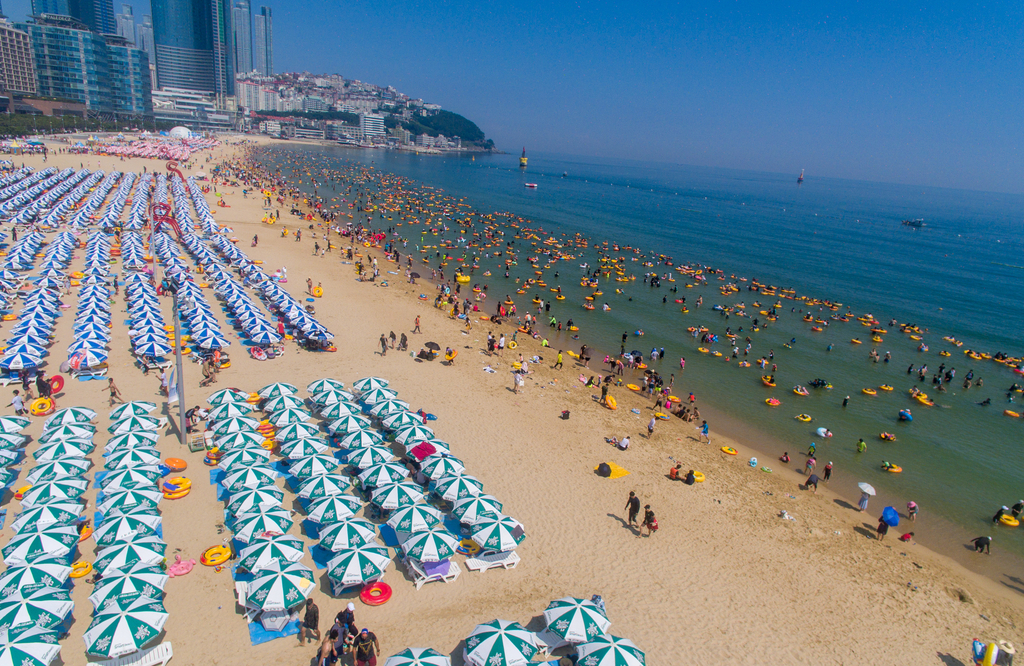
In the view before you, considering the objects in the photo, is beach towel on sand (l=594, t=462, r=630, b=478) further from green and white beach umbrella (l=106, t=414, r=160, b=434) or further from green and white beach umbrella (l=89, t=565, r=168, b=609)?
green and white beach umbrella (l=106, t=414, r=160, b=434)

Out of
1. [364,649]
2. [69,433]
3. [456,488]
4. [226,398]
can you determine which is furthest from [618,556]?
[69,433]

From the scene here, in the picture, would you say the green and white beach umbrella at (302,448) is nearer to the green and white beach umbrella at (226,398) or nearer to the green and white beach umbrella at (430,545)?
the green and white beach umbrella at (226,398)

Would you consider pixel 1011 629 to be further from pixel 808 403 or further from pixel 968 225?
pixel 968 225

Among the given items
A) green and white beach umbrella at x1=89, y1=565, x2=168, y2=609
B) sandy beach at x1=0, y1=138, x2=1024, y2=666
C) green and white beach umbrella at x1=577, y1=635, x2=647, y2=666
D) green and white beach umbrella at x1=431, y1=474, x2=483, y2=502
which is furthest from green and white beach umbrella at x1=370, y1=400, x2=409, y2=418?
green and white beach umbrella at x1=577, y1=635, x2=647, y2=666

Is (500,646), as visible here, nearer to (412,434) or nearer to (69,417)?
(412,434)

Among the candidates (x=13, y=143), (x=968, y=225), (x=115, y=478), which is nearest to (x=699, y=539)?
(x=115, y=478)

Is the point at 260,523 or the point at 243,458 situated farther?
the point at 243,458
